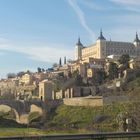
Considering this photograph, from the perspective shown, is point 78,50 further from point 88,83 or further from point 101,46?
point 88,83

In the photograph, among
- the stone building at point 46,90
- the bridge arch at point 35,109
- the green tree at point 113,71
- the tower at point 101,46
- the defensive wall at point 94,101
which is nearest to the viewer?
the defensive wall at point 94,101

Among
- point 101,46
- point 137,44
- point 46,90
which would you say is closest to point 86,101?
point 46,90

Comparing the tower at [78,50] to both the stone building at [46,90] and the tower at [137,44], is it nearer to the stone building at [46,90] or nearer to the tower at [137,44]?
the tower at [137,44]

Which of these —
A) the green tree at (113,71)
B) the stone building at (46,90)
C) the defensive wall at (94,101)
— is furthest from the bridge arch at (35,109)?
the green tree at (113,71)

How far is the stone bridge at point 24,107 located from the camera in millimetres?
78375

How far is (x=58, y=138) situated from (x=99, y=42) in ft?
437

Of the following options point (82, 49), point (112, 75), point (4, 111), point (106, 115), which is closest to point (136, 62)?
point (112, 75)

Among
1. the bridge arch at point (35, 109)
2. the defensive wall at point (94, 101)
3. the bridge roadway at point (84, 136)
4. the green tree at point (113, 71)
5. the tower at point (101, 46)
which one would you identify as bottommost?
the bridge roadway at point (84, 136)

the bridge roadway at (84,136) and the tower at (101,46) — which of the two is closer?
the bridge roadway at (84,136)

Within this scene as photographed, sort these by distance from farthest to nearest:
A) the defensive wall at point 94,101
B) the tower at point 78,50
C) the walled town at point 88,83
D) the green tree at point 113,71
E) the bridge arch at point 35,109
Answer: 1. the tower at point 78,50
2. the green tree at point 113,71
3. the bridge arch at point 35,109
4. the walled town at point 88,83
5. the defensive wall at point 94,101

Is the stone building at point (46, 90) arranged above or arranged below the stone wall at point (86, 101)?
above

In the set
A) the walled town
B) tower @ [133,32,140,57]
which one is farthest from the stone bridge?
tower @ [133,32,140,57]

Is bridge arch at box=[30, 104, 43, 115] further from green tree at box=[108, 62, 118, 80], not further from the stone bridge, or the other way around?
green tree at box=[108, 62, 118, 80]

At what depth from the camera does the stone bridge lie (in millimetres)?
78375
